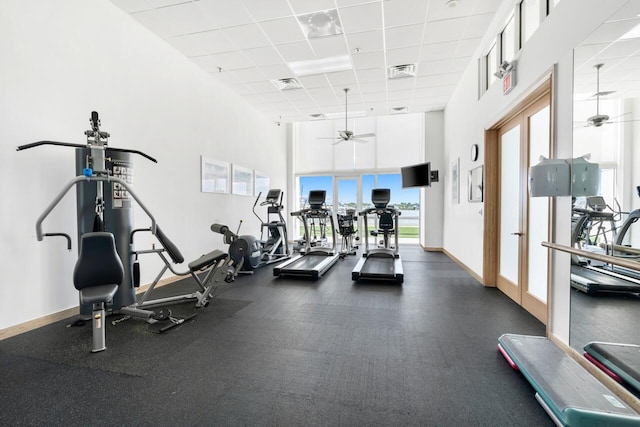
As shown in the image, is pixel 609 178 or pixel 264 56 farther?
pixel 264 56

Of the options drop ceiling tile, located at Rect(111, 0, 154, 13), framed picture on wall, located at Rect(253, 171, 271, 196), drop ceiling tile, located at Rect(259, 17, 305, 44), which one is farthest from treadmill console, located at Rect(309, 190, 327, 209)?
drop ceiling tile, located at Rect(111, 0, 154, 13)

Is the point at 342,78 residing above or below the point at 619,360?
above

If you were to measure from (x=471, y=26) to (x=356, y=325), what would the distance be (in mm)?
4645

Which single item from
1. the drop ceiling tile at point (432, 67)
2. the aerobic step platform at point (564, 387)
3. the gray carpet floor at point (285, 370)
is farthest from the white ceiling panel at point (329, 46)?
the aerobic step platform at point (564, 387)

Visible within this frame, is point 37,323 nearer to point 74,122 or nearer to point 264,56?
point 74,122

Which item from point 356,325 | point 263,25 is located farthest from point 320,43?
point 356,325

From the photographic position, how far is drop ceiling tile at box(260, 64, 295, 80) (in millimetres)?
5547

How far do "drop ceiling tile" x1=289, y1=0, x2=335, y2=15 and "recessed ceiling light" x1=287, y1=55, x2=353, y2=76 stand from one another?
135 centimetres

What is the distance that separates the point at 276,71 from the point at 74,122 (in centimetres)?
359

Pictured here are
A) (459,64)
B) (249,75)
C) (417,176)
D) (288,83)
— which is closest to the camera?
(459,64)

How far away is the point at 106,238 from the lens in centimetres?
Answer: 274

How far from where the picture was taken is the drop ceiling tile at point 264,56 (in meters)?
4.94

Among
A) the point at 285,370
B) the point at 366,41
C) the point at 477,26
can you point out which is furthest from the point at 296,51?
the point at 285,370

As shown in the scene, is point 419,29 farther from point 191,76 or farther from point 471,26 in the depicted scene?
point 191,76
